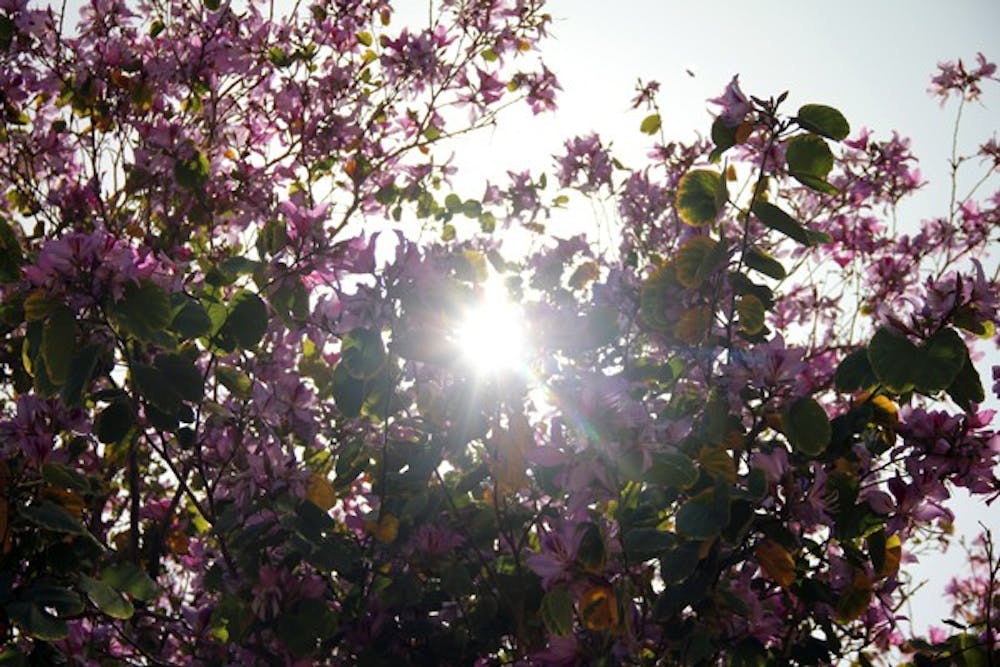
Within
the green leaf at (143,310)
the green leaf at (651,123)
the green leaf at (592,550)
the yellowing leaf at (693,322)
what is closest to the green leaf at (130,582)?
the green leaf at (143,310)

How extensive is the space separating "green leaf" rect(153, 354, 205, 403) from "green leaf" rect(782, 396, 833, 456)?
4.26ft

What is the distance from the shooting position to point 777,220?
1.87 m

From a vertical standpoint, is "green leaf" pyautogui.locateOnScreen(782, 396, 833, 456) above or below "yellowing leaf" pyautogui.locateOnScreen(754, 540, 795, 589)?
above

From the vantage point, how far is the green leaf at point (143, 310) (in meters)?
1.69

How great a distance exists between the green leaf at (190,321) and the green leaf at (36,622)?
0.70 m

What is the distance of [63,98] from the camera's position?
12.2 ft

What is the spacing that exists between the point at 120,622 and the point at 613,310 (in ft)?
6.40

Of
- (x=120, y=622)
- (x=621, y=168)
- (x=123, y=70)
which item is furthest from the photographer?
(x=621, y=168)

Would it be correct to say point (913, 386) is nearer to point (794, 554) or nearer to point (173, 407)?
point (794, 554)

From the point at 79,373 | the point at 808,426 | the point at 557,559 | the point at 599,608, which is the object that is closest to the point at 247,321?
the point at 79,373

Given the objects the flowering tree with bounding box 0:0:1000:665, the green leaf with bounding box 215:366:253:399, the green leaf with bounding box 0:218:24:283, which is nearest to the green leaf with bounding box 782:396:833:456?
the flowering tree with bounding box 0:0:1000:665

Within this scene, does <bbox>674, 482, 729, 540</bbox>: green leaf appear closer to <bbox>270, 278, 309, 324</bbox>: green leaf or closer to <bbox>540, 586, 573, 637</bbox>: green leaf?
<bbox>540, 586, 573, 637</bbox>: green leaf

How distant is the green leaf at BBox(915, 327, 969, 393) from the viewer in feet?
5.58

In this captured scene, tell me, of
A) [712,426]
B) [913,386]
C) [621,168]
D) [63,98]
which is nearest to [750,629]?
[712,426]
